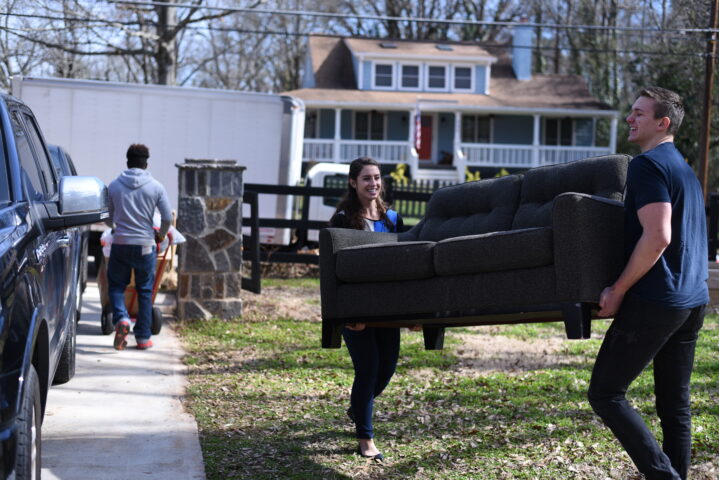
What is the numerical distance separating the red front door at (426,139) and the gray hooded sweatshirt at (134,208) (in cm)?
2929

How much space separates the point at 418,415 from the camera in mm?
6391

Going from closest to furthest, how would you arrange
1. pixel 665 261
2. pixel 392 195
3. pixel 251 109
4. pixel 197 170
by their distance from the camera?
1. pixel 665 261
2. pixel 197 170
3. pixel 392 195
4. pixel 251 109

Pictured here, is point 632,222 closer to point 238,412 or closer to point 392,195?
point 238,412

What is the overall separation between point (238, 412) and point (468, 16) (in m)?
42.5

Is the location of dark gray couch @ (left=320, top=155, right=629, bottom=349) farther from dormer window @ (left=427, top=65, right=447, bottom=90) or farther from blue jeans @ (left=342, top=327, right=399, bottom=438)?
dormer window @ (left=427, top=65, right=447, bottom=90)

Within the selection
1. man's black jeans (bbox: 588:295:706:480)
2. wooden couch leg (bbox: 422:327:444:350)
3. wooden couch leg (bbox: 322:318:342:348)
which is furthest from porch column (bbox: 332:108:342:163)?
man's black jeans (bbox: 588:295:706:480)

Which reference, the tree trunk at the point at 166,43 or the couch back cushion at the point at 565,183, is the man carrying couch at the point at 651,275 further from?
the tree trunk at the point at 166,43

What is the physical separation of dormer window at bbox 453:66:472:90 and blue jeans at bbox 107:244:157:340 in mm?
29659

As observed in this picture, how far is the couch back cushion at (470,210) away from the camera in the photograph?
536 cm

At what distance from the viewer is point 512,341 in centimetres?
978

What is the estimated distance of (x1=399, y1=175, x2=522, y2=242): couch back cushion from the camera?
17.6 feet

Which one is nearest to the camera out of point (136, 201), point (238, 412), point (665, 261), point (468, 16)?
point (665, 261)

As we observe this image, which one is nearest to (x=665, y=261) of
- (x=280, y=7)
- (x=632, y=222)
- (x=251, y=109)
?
(x=632, y=222)

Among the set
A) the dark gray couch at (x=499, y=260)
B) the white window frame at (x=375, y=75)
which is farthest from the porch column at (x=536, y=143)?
the dark gray couch at (x=499, y=260)
